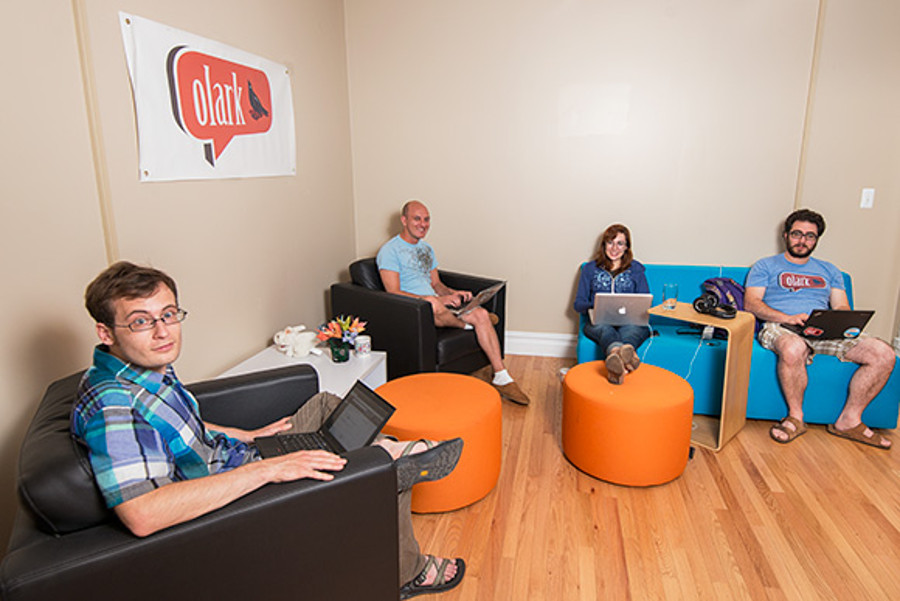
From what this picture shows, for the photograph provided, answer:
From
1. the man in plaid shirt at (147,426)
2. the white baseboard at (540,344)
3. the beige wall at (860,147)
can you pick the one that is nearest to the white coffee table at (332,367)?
the man in plaid shirt at (147,426)

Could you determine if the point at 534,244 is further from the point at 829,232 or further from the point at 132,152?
the point at 132,152

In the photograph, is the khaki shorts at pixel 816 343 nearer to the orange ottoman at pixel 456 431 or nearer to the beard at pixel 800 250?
the beard at pixel 800 250

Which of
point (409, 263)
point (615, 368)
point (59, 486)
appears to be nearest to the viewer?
point (59, 486)

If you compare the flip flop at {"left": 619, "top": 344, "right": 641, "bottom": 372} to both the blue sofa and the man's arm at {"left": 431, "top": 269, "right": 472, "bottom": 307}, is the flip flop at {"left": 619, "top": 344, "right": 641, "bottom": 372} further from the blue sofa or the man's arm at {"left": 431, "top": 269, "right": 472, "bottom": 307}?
the man's arm at {"left": 431, "top": 269, "right": 472, "bottom": 307}

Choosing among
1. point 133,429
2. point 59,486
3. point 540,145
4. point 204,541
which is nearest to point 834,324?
point 540,145

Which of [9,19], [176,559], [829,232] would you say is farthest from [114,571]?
[829,232]

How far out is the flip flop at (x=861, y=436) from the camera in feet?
9.46

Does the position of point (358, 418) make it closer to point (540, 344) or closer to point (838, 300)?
point (540, 344)

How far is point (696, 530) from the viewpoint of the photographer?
2.24 metres

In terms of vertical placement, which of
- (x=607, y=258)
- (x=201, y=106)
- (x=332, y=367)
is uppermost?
(x=201, y=106)

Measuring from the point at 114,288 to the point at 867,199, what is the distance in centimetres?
A: 422

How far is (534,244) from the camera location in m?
4.18

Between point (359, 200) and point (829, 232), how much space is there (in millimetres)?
3288

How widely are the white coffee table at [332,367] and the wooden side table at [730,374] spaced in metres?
1.52
